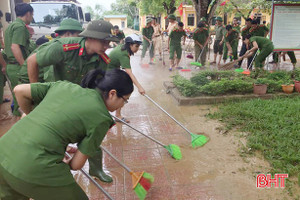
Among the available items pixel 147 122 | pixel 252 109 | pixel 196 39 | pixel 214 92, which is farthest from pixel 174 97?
pixel 196 39

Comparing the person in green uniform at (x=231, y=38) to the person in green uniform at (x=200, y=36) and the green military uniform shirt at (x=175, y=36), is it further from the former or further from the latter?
the green military uniform shirt at (x=175, y=36)

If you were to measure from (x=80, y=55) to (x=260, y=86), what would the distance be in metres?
3.89

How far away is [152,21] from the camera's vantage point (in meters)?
9.90

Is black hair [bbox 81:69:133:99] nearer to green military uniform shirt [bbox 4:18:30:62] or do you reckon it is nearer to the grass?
the grass

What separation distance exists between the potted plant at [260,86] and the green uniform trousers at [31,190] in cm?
454

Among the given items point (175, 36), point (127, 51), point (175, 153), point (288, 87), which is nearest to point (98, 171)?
point (175, 153)

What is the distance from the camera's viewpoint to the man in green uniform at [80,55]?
8.52ft

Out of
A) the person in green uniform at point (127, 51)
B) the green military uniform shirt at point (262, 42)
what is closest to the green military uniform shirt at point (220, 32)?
the green military uniform shirt at point (262, 42)

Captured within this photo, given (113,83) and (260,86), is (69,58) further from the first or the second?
(260,86)

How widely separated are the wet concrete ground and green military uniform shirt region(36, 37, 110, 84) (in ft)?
3.80

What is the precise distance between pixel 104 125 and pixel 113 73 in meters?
0.33

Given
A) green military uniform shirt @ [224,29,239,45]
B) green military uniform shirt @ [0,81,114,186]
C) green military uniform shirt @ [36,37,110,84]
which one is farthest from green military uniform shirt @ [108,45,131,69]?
green military uniform shirt @ [224,29,239,45]

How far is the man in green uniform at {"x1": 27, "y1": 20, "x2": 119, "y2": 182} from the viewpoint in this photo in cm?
260

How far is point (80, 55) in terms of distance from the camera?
2738 millimetres
